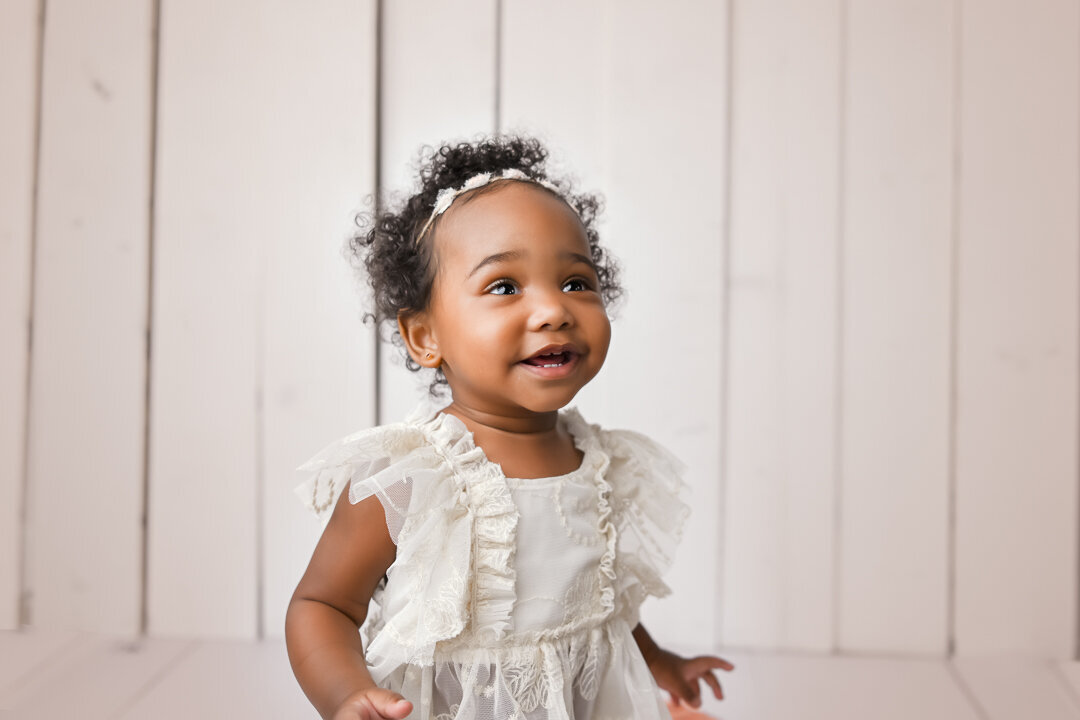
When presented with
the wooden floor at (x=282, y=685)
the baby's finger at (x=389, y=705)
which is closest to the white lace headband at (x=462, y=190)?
the baby's finger at (x=389, y=705)

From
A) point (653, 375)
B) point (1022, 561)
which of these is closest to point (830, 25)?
point (653, 375)

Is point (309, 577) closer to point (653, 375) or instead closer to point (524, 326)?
point (524, 326)

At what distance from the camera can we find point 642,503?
100 cm

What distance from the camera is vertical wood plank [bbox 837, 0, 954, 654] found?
1451mm

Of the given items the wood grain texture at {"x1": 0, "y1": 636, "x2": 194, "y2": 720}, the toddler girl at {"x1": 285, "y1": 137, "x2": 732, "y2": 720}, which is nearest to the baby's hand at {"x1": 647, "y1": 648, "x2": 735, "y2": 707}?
the toddler girl at {"x1": 285, "y1": 137, "x2": 732, "y2": 720}

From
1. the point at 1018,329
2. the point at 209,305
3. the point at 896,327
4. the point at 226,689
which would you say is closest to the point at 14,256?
the point at 209,305

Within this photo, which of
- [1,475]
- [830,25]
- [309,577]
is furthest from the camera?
[1,475]

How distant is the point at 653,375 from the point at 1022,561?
620 millimetres

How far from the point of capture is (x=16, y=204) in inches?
59.9

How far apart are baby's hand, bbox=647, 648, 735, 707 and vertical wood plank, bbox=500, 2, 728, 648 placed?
0.46 meters

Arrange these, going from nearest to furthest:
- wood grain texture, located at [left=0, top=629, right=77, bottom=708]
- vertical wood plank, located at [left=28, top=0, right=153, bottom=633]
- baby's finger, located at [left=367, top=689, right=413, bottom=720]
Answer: baby's finger, located at [left=367, top=689, right=413, bottom=720] → wood grain texture, located at [left=0, top=629, right=77, bottom=708] → vertical wood plank, located at [left=28, top=0, right=153, bottom=633]

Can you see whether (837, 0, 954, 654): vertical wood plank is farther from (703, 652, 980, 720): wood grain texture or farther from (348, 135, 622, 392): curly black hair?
(348, 135, 622, 392): curly black hair

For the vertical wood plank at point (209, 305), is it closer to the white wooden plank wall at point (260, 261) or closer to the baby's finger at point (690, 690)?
the white wooden plank wall at point (260, 261)

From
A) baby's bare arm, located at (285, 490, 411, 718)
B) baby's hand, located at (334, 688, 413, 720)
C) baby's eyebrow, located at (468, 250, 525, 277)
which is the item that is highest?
baby's eyebrow, located at (468, 250, 525, 277)
